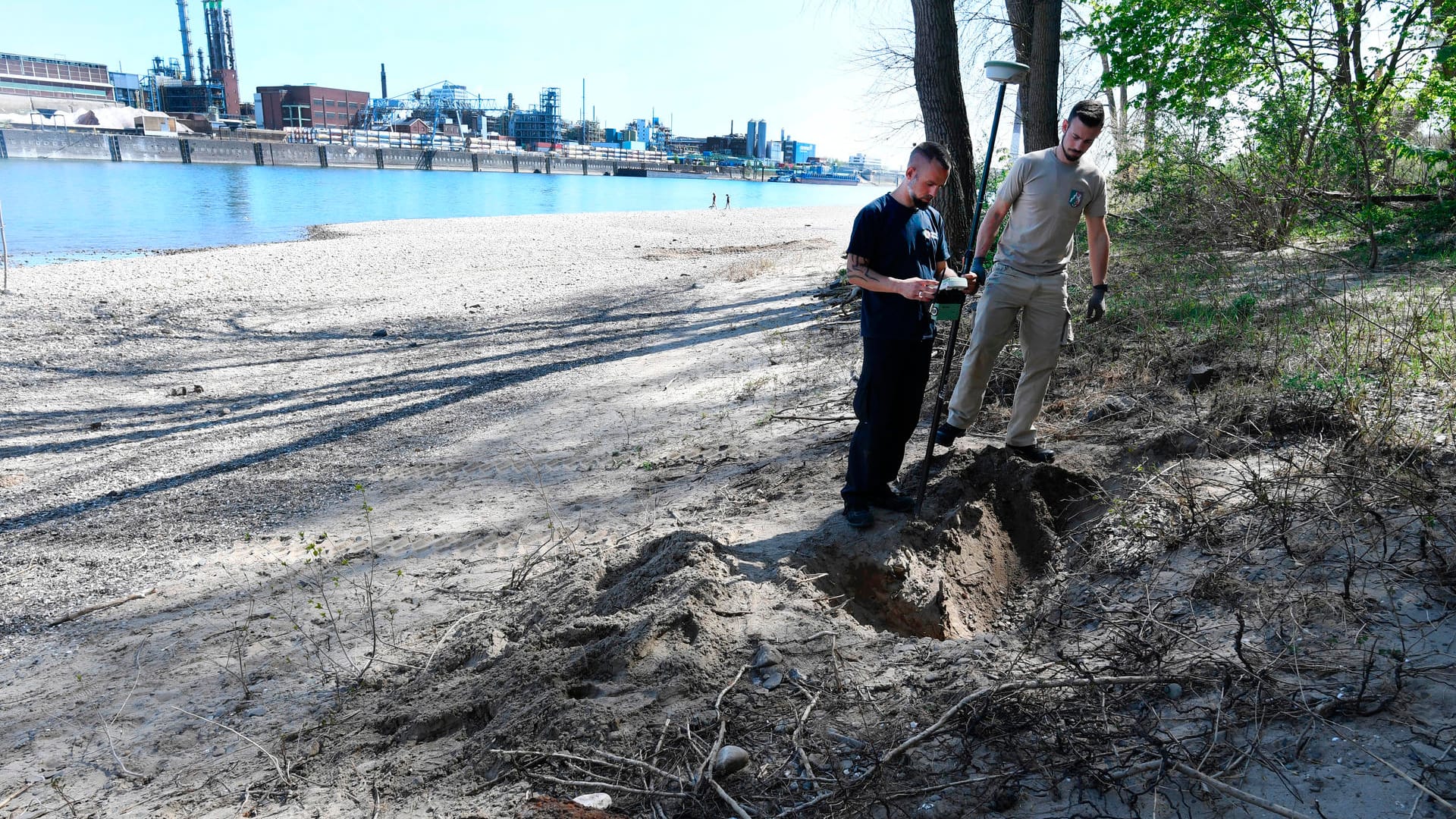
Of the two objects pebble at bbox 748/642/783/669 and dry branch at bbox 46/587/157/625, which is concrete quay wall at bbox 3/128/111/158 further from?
pebble at bbox 748/642/783/669

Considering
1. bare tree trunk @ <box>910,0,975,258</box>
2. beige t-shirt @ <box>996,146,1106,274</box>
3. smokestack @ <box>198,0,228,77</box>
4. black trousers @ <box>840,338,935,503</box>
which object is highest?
smokestack @ <box>198,0,228,77</box>

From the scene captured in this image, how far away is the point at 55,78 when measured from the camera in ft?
504

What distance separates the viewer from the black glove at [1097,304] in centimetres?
531

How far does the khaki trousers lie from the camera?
521 centimetres

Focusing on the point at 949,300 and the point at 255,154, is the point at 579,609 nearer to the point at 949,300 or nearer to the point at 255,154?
the point at 949,300

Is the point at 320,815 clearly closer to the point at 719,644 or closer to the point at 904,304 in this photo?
the point at 719,644

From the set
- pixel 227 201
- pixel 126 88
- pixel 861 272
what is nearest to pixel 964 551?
pixel 861 272

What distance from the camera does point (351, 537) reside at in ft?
20.4

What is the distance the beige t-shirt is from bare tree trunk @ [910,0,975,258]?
5.31m

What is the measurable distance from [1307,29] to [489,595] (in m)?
12.0

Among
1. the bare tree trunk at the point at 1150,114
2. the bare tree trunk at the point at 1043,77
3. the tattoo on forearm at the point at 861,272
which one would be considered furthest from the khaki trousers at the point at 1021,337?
the bare tree trunk at the point at 1150,114

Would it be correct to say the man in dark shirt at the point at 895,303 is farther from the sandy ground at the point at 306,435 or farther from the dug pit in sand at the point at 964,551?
the sandy ground at the point at 306,435

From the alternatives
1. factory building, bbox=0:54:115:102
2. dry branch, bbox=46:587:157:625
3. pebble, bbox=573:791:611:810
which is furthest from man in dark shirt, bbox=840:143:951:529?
factory building, bbox=0:54:115:102

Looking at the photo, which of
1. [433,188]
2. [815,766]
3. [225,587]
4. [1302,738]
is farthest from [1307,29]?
[433,188]
